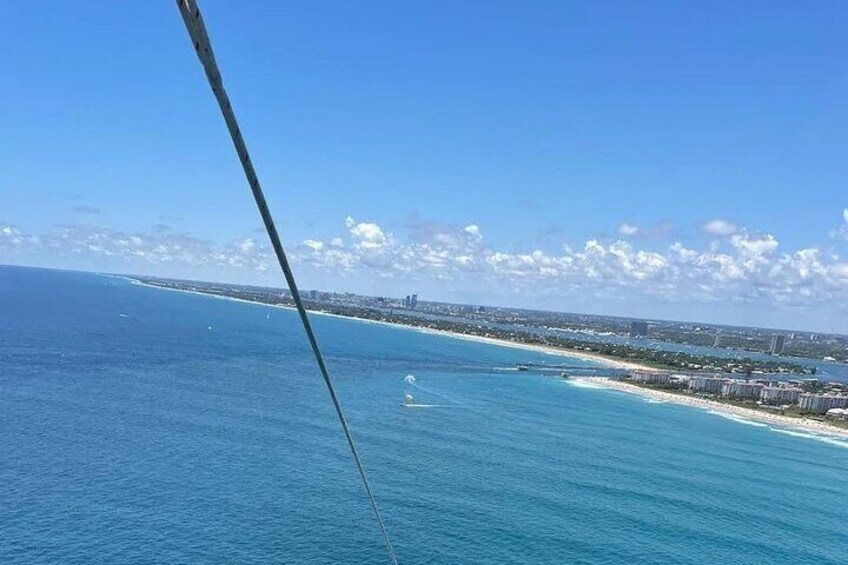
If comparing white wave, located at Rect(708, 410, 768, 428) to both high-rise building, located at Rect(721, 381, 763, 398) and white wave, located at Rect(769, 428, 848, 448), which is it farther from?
high-rise building, located at Rect(721, 381, 763, 398)

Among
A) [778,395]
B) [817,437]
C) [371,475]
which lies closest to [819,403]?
[778,395]

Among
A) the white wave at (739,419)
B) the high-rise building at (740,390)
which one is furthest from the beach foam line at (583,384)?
the high-rise building at (740,390)

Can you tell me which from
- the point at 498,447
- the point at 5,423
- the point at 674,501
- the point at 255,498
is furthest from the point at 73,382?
the point at 674,501

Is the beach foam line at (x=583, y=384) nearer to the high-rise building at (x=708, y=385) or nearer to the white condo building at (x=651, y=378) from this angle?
the white condo building at (x=651, y=378)

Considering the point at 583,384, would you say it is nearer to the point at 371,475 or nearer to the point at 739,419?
the point at 739,419

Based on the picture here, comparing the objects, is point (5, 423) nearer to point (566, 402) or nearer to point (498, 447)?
point (498, 447)

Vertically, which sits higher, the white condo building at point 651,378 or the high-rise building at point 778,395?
the high-rise building at point 778,395

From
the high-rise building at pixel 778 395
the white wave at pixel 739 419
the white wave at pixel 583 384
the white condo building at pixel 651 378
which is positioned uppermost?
the high-rise building at pixel 778 395
